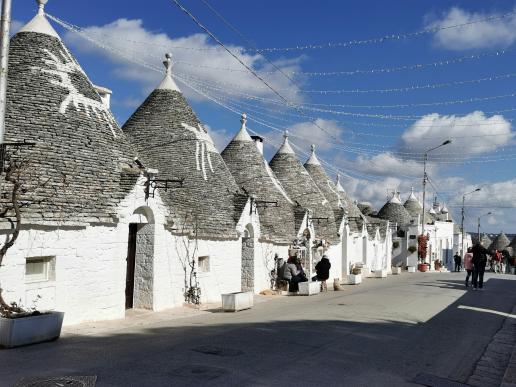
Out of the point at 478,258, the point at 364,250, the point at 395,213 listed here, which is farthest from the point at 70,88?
the point at 395,213

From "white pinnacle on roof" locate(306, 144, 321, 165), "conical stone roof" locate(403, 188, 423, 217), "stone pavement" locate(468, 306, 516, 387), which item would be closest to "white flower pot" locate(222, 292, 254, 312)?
"stone pavement" locate(468, 306, 516, 387)

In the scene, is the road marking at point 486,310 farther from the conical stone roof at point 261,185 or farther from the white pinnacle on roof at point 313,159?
the white pinnacle on roof at point 313,159

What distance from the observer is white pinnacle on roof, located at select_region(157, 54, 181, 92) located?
19.7m

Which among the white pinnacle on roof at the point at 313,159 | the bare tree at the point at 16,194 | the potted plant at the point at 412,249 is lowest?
the potted plant at the point at 412,249

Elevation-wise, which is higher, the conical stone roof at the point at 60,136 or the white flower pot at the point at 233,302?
the conical stone roof at the point at 60,136

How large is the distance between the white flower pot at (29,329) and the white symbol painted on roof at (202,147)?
9.52m

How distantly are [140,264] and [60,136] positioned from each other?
3861 millimetres

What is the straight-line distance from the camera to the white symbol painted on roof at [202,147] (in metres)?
18.1

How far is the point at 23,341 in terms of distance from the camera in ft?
27.3

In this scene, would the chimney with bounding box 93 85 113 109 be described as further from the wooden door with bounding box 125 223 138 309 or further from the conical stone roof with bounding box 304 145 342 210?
the conical stone roof with bounding box 304 145 342 210

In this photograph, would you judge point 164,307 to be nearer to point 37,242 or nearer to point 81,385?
point 37,242

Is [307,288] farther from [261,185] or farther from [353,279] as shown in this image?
[353,279]

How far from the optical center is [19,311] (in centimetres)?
885

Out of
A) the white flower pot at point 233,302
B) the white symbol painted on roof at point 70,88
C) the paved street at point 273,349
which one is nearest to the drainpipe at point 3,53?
the paved street at point 273,349
